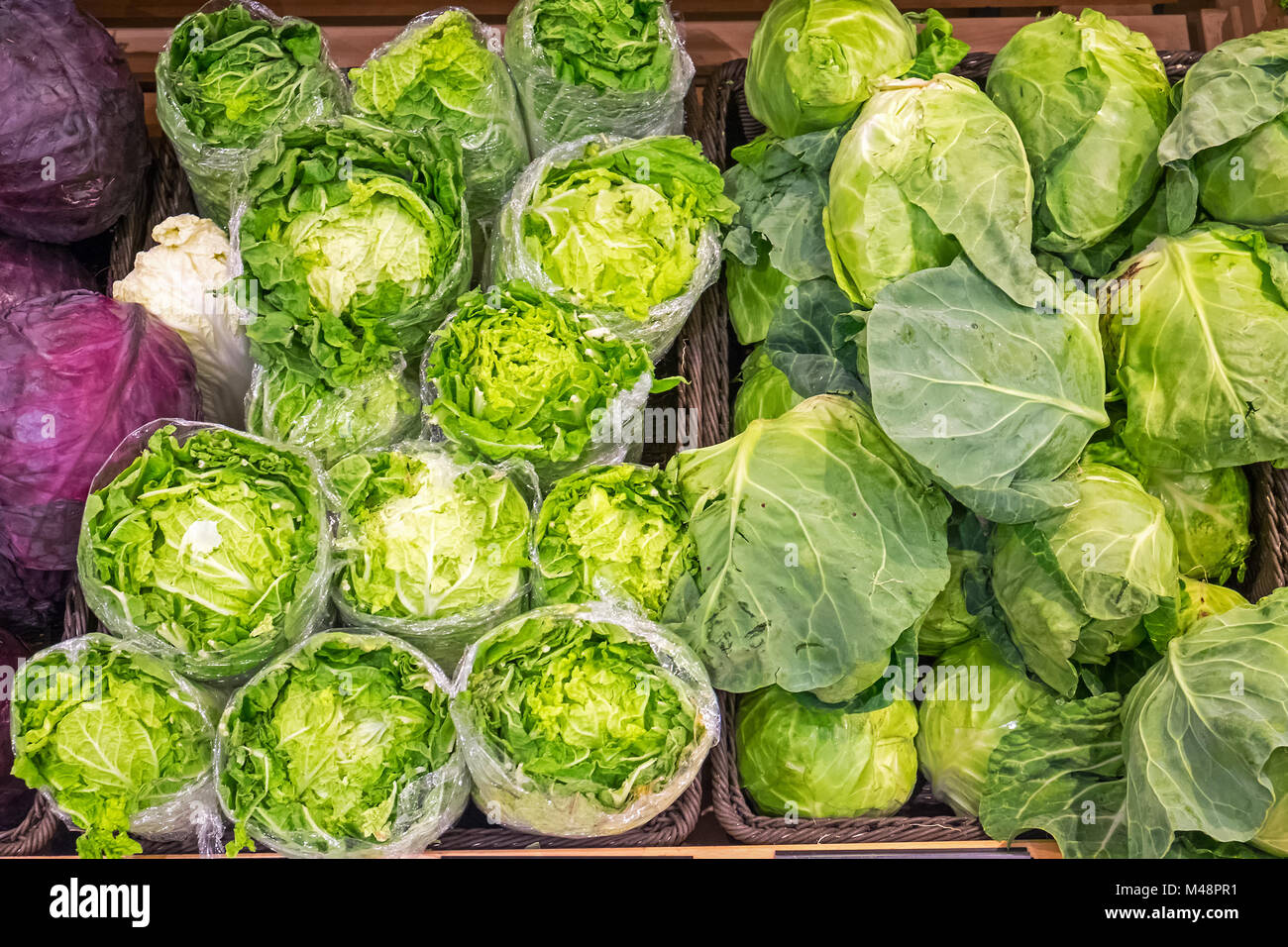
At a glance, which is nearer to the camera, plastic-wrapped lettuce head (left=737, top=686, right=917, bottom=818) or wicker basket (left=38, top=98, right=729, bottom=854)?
wicker basket (left=38, top=98, right=729, bottom=854)

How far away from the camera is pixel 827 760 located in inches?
84.8

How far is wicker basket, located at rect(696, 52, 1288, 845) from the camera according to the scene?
6.79 ft

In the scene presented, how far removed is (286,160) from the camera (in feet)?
6.85

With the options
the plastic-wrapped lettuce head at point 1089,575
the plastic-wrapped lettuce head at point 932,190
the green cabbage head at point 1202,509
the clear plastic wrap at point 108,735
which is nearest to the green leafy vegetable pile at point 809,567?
the plastic-wrapped lettuce head at point 1089,575

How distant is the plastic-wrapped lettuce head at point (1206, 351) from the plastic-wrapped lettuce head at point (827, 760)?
830mm

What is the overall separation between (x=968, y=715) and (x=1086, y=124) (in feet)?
4.28

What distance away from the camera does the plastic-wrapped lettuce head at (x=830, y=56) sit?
2.23 meters

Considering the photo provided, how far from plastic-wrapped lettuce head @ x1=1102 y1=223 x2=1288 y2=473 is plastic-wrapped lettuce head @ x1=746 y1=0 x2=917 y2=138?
2.39 feet

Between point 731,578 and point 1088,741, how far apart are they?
2.79 ft

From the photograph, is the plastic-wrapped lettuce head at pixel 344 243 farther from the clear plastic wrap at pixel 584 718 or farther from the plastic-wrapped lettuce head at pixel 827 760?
the plastic-wrapped lettuce head at pixel 827 760

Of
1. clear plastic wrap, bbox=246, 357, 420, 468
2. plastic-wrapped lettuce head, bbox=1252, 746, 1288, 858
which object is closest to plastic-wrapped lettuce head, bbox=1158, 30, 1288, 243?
plastic-wrapped lettuce head, bbox=1252, 746, 1288, 858

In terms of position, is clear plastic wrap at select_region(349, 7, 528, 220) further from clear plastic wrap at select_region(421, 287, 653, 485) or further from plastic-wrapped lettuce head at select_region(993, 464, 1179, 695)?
plastic-wrapped lettuce head at select_region(993, 464, 1179, 695)
